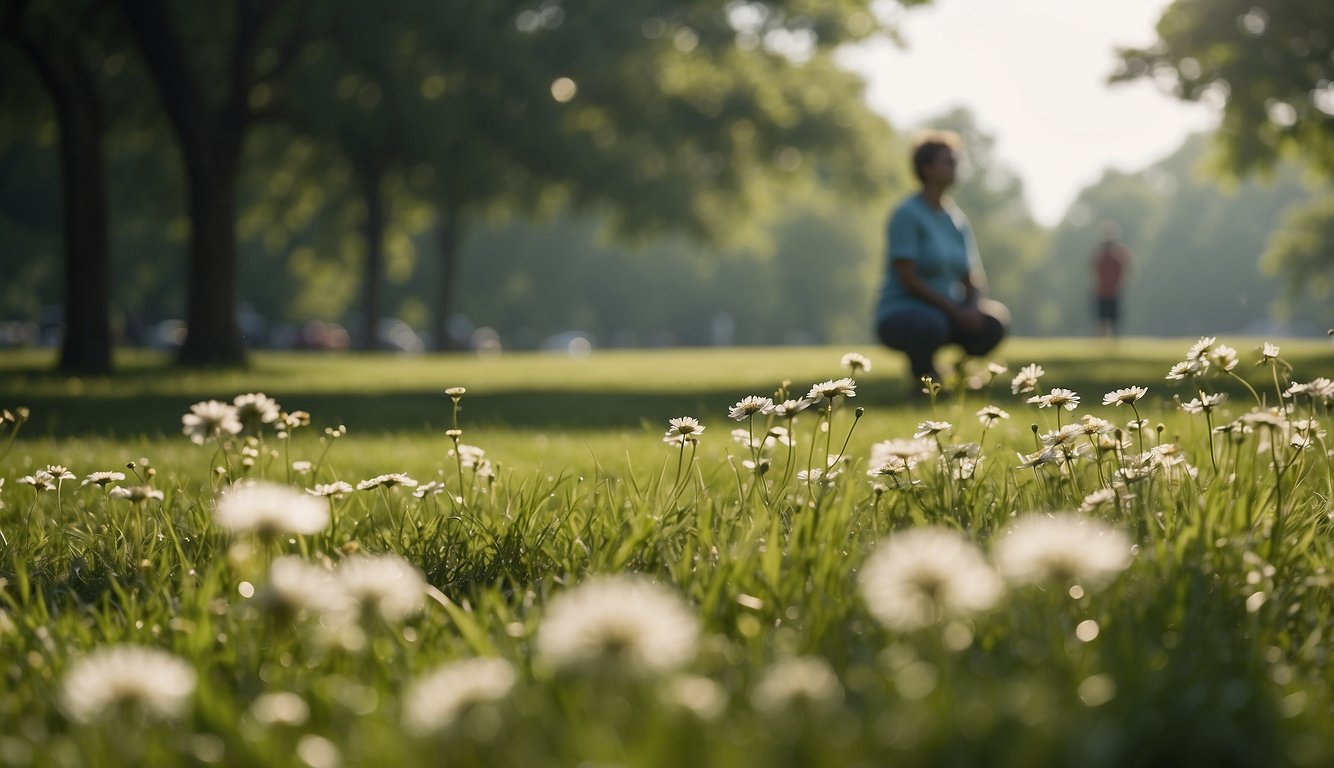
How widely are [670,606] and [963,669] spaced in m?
0.73

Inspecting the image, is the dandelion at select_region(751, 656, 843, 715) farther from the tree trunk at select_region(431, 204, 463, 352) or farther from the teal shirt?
the tree trunk at select_region(431, 204, 463, 352)

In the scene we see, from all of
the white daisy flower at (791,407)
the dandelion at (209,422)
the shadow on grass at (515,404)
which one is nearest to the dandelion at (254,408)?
the dandelion at (209,422)

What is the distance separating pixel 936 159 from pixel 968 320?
1136 mm

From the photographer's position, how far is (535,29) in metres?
19.9

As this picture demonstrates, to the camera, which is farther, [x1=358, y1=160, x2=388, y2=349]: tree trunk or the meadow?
[x1=358, y1=160, x2=388, y2=349]: tree trunk

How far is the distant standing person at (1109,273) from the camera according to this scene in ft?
68.2

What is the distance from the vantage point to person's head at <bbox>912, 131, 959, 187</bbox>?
8289 millimetres

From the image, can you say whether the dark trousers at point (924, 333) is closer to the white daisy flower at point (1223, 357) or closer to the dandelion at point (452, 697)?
the white daisy flower at point (1223, 357)

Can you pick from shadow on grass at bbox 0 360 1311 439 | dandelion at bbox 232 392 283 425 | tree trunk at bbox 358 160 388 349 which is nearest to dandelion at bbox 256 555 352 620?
dandelion at bbox 232 392 283 425

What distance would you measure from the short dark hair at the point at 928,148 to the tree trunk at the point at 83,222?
37.2 feet

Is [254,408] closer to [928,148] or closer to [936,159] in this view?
[936,159]

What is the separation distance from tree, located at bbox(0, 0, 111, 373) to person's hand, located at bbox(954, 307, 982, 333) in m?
11.8

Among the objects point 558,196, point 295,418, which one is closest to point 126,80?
point 558,196

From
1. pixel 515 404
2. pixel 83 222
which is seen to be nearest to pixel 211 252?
pixel 83 222
